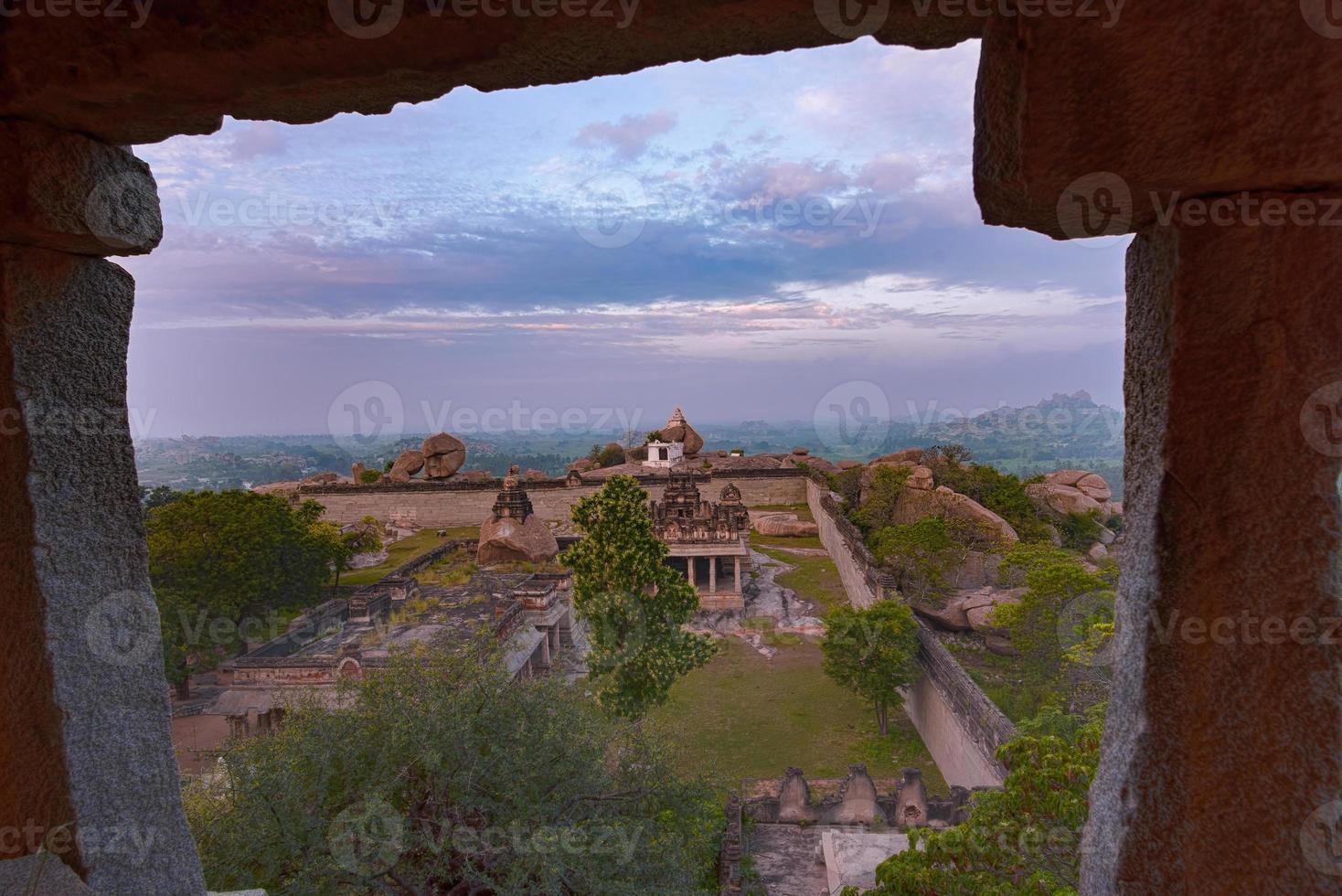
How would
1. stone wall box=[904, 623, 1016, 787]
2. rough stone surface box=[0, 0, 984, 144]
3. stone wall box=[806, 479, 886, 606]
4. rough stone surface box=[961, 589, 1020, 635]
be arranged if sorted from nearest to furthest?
rough stone surface box=[0, 0, 984, 144]
stone wall box=[904, 623, 1016, 787]
rough stone surface box=[961, 589, 1020, 635]
stone wall box=[806, 479, 886, 606]

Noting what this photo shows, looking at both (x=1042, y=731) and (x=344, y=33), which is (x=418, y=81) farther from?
(x=1042, y=731)

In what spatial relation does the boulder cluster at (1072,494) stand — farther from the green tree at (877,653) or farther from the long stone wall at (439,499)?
the green tree at (877,653)

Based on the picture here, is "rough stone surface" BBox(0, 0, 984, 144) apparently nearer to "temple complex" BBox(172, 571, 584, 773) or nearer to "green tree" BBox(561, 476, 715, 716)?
"temple complex" BBox(172, 571, 584, 773)

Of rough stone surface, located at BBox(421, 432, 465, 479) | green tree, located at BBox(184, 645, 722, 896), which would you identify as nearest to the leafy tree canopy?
green tree, located at BBox(184, 645, 722, 896)

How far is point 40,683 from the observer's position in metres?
2.00

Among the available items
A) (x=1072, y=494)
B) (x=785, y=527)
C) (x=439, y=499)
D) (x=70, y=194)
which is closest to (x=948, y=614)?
(x=785, y=527)

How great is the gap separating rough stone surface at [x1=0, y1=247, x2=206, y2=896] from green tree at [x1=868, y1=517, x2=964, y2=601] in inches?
719

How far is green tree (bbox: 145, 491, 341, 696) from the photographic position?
14.7 meters

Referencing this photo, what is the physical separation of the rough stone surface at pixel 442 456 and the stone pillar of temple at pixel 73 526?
38.7 m

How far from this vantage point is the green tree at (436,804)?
4488mm

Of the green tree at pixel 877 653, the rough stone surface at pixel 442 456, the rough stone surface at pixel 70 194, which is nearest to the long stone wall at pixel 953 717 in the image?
the green tree at pixel 877 653

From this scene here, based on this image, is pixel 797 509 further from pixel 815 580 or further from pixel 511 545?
pixel 511 545

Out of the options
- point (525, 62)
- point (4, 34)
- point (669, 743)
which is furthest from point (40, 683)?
point (669, 743)

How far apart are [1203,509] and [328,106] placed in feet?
7.95
